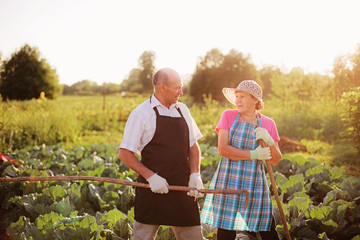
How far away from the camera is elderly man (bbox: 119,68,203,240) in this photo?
231 centimetres

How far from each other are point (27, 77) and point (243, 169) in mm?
36427

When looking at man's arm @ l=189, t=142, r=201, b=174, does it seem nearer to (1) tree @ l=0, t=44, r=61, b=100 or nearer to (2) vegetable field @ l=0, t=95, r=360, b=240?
(2) vegetable field @ l=0, t=95, r=360, b=240

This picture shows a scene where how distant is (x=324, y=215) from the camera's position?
11.4ft

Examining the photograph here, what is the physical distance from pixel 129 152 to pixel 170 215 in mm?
509

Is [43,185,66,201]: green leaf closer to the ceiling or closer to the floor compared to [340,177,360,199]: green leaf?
closer to the floor

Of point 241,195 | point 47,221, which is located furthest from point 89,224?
point 241,195

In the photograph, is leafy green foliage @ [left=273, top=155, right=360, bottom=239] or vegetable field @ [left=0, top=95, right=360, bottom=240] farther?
leafy green foliage @ [left=273, top=155, right=360, bottom=239]

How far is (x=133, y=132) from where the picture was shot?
2.25 m

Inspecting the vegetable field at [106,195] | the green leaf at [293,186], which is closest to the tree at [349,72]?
the vegetable field at [106,195]

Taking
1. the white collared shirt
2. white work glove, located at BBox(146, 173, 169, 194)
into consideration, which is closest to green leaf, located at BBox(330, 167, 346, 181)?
the white collared shirt

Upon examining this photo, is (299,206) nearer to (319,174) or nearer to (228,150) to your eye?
(228,150)

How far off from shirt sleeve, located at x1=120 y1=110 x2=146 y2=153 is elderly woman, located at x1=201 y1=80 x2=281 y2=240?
28.9 inches

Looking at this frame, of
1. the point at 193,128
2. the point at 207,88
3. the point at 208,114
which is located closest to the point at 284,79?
the point at 208,114

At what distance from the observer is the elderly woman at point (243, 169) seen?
2.65 metres
